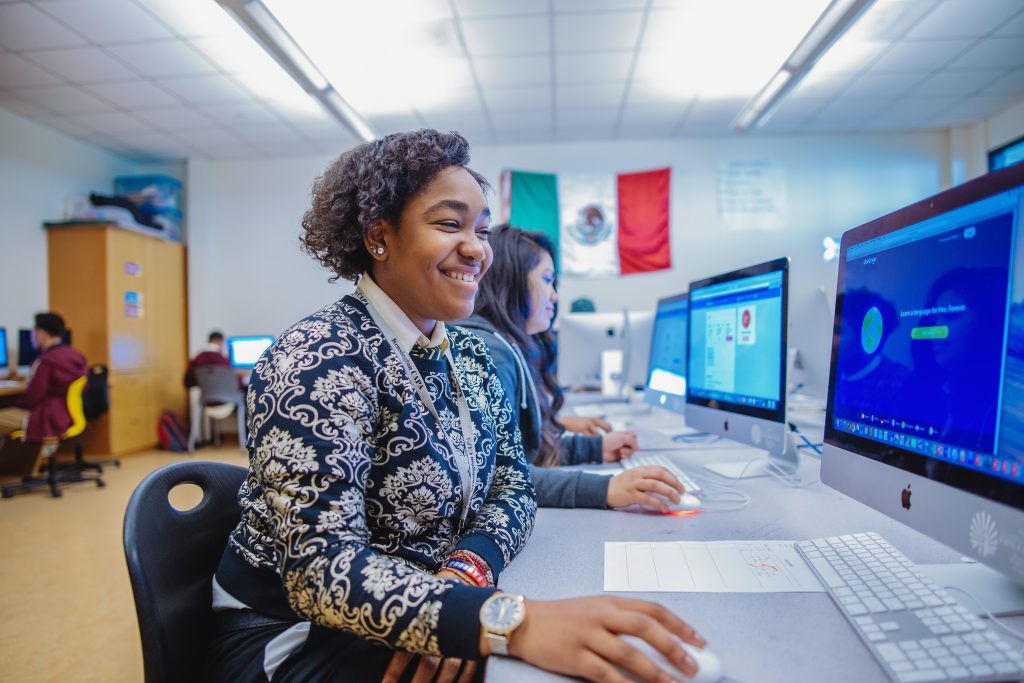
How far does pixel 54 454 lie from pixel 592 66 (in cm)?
501

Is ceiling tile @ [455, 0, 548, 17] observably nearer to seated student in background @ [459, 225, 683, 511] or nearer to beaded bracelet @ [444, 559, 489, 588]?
seated student in background @ [459, 225, 683, 511]

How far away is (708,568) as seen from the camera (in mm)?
836

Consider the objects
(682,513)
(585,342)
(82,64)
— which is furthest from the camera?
(82,64)

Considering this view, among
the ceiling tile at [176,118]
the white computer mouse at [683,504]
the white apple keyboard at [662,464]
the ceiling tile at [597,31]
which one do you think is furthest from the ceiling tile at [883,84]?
the ceiling tile at [176,118]

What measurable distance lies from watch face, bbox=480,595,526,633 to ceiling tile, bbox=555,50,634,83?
4.22 metres

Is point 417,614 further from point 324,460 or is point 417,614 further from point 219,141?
point 219,141

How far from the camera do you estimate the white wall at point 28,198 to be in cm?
495

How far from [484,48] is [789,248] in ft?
12.7

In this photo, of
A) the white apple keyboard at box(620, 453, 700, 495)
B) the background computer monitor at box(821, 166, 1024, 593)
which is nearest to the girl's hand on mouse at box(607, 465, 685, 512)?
the white apple keyboard at box(620, 453, 700, 495)

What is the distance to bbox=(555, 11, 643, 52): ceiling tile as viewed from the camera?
365cm

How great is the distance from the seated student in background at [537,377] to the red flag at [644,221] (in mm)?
4252

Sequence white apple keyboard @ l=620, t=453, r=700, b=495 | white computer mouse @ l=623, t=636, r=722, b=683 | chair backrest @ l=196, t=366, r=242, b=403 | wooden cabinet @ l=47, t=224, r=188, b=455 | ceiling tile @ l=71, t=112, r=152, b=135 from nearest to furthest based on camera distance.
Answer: white computer mouse @ l=623, t=636, r=722, b=683 → white apple keyboard @ l=620, t=453, r=700, b=495 → ceiling tile @ l=71, t=112, r=152, b=135 → wooden cabinet @ l=47, t=224, r=188, b=455 → chair backrest @ l=196, t=366, r=242, b=403

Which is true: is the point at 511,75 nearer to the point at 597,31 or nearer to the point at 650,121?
the point at 597,31

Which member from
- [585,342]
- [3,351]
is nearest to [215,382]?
[3,351]
